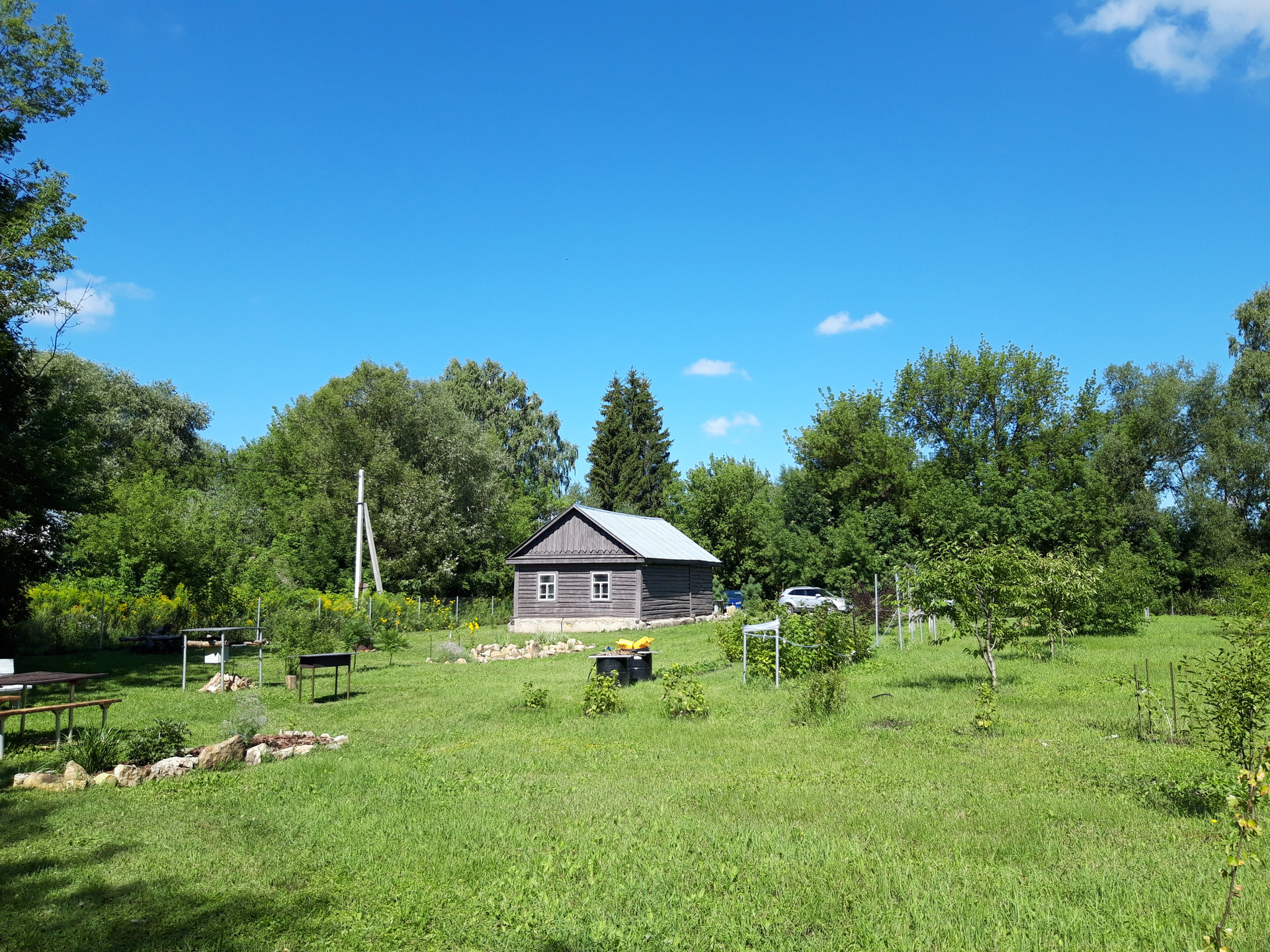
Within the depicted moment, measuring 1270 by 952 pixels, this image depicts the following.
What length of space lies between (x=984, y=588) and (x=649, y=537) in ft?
75.8

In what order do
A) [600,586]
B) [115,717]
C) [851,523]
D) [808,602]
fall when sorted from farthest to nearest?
[851,523], [808,602], [600,586], [115,717]

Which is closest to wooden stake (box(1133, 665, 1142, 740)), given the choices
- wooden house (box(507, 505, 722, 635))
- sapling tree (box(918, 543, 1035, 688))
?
sapling tree (box(918, 543, 1035, 688))

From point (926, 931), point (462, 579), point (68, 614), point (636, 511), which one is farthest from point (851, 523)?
point (926, 931)

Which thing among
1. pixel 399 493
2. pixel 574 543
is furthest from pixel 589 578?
pixel 399 493

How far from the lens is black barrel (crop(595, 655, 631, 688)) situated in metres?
16.4

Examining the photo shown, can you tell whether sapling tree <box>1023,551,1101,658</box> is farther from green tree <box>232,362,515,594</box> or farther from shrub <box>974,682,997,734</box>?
green tree <box>232,362,515,594</box>

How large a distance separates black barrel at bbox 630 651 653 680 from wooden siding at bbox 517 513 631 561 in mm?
14840

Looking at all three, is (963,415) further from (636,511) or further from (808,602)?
(636,511)

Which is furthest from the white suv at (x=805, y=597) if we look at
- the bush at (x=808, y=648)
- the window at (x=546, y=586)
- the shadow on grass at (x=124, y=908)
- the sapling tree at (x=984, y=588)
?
the shadow on grass at (x=124, y=908)

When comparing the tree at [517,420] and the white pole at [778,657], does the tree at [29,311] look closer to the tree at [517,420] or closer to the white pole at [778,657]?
the white pole at [778,657]

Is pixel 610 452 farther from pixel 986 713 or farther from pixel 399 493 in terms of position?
pixel 986 713

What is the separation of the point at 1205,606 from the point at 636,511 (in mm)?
31861

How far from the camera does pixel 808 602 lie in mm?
36000

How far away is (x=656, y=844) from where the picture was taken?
21.7ft
